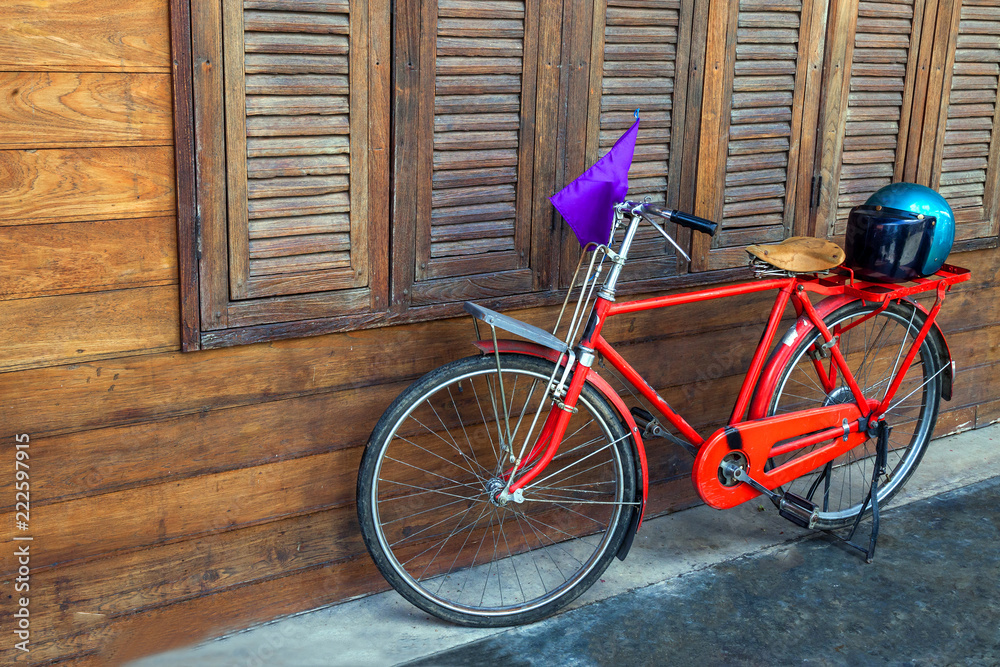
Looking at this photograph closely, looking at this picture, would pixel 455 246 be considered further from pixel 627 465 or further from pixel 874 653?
pixel 874 653

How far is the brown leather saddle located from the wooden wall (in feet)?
3.23

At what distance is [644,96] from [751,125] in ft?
1.63

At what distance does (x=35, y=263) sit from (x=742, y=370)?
8.18ft

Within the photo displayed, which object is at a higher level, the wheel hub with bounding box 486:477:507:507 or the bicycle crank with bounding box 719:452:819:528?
the wheel hub with bounding box 486:477:507:507

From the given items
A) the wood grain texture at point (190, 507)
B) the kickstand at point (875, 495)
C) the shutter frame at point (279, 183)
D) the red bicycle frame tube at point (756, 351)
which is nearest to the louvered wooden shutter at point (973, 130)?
the red bicycle frame tube at point (756, 351)

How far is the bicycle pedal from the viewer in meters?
3.24

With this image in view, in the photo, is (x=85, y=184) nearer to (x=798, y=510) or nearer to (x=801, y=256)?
(x=801, y=256)

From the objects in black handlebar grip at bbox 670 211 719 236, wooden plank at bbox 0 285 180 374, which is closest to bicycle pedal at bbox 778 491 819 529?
black handlebar grip at bbox 670 211 719 236

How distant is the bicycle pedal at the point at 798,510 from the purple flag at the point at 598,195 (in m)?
1.11

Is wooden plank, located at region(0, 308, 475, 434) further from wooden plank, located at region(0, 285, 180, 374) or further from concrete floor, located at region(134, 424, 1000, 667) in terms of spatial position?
concrete floor, located at region(134, 424, 1000, 667)

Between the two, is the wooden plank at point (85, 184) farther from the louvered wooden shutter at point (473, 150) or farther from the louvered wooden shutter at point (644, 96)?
the louvered wooden shutter at point (644, 96)

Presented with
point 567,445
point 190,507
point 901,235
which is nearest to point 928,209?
point 901,235

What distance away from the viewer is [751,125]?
341cm

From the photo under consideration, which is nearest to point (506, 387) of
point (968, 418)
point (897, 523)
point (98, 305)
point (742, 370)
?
point (742, 370)
